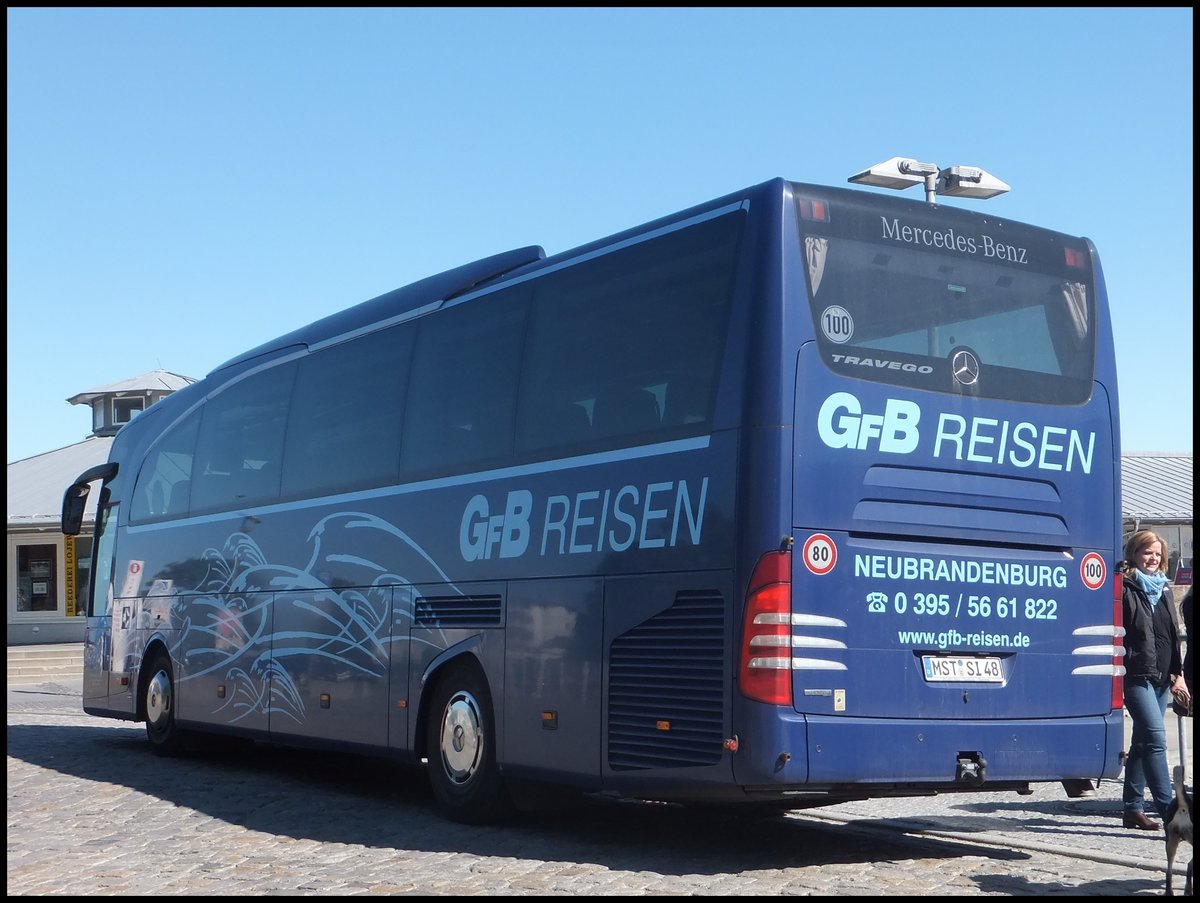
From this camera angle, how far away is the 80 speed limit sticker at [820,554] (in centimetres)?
807

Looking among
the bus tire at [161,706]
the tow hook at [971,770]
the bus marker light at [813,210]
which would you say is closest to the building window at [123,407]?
the bus tire at [161,706]

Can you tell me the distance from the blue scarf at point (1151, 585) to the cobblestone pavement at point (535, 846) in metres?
1.54

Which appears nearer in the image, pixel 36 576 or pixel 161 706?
pixel 161 706

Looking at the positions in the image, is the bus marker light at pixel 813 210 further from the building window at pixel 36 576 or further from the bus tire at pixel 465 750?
the building window at pixel 36 576

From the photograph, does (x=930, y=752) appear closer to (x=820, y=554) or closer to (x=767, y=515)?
(x=820, y=554)

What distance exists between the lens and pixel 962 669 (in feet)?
28.0

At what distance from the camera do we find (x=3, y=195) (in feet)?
24.4

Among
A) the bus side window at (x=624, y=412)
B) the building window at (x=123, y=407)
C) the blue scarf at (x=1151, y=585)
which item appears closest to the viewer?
the bus side window at (x=624, y=412)

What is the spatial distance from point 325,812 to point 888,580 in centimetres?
495

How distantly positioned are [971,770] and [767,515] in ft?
6.02

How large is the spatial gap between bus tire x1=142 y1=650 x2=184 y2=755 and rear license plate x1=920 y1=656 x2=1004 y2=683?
31.0 feet

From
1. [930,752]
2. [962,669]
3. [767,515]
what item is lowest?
[930,752]

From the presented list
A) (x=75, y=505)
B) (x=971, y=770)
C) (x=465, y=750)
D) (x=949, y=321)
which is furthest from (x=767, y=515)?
(x=75, y=505)

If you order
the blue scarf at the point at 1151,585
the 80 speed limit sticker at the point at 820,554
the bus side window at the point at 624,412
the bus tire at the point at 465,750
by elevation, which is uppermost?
the bus side window at the point at 624,412
